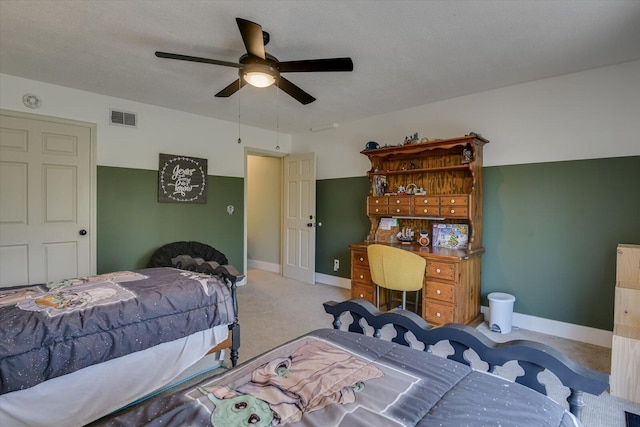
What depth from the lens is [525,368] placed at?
1223mm

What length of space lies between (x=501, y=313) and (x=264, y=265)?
4.31 metres

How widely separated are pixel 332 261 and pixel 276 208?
66.2 inches

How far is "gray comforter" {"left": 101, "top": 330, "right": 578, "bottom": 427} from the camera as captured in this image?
863 millimetres

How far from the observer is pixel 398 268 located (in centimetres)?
344

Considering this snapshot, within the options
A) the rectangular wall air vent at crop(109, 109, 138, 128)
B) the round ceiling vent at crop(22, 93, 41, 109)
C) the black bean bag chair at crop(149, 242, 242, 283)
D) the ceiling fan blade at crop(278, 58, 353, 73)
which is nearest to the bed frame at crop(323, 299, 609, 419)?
the ceiling fan blade at crop(278, 58, 353, 73)

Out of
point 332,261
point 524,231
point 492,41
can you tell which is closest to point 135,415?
point 492,41

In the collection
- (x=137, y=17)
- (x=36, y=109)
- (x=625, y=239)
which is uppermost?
(x=137, y=17)

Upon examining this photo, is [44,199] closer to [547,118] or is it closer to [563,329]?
[547,118]

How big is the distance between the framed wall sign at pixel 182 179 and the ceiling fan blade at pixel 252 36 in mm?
2643

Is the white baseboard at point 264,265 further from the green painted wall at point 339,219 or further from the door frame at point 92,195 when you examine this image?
the door frame at point 92,195

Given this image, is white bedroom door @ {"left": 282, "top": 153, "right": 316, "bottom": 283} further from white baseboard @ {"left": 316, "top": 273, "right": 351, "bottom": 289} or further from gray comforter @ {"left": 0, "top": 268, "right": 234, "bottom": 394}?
gray comforter @ {"left": 0, "top": 268, "right": 234, "bottom": 394}

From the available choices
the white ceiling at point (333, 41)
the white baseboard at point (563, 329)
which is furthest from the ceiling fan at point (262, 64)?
the white baseboard at point (563, 329)

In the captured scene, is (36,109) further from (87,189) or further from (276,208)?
(276,208)

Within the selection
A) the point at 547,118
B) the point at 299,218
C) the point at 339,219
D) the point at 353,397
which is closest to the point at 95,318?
the point at 353,397
